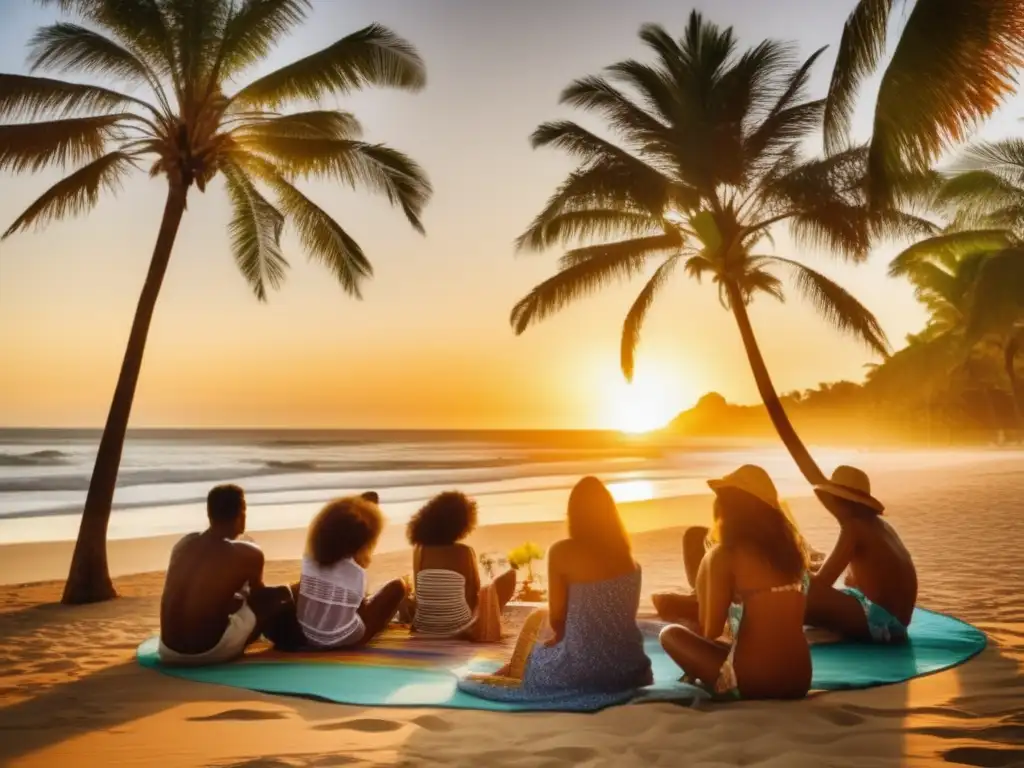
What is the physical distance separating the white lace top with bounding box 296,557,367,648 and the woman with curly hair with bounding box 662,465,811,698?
2222mm

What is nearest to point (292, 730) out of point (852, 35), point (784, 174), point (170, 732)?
point (170, 732)

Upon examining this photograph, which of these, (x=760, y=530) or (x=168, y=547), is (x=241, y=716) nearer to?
(x=760, y=530)

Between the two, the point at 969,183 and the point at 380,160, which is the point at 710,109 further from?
the point at 969,183

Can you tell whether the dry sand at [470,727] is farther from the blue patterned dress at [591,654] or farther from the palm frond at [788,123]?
the palm frond at [788,123]

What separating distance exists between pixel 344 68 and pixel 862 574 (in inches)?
310

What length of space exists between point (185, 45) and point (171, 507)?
47.9 ft

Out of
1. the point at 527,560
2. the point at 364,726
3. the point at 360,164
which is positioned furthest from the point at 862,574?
the point at 360,164

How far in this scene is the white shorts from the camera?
5.14m

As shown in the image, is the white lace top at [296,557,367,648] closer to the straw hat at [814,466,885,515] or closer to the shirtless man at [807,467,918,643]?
the shirtless man at [807,467,918,643]

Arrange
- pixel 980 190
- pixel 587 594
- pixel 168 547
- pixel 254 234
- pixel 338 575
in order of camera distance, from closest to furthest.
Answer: pixel 587 594 → pixel 338 575 → pixel 254 234 → pixel 168 547 → pixel 980 190

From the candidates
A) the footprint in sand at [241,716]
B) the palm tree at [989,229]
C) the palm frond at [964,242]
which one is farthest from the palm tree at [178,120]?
the palm frond at [964,242]

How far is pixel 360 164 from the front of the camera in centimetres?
997

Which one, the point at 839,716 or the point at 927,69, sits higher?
the point at 927,69

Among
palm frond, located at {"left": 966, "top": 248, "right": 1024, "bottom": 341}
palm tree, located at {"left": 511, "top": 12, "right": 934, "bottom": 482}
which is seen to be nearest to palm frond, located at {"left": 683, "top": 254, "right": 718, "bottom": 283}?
palm tree, located at {"left": 511, "top": 12, "right": 934, "bottom": 482}
